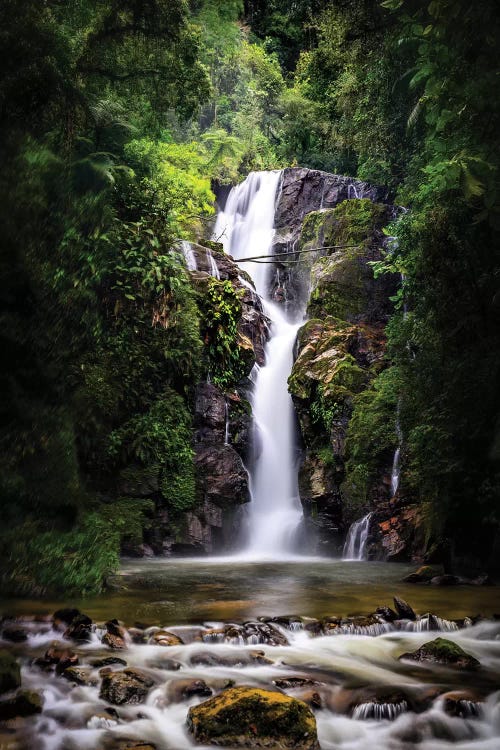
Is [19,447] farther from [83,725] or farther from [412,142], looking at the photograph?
[412,142]

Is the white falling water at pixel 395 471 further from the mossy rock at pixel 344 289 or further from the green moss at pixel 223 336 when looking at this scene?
the mossy rock at pixel 344 289

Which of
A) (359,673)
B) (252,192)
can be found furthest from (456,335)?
(252,192)

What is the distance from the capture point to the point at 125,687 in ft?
15.9

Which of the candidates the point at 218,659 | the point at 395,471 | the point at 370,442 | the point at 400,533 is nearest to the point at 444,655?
the point at 218,659

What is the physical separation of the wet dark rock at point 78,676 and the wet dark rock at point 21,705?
40cm

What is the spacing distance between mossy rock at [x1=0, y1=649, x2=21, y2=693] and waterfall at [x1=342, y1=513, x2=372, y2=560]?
8866 millimetres

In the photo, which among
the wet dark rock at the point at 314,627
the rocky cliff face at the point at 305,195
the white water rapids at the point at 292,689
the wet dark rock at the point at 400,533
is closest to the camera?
the white water rapids at the point at 292,689

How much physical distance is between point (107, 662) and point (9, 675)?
35.4 inches

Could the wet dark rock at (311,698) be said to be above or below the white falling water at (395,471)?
below

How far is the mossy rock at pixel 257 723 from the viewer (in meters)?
4.10

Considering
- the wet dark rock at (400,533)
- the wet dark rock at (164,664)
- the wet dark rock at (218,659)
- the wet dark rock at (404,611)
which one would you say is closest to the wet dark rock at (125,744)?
the wet dark rock at (164,664)

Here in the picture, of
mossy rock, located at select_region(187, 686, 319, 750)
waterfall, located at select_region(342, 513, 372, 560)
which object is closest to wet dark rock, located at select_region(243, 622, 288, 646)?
mossy rock, located at select_region(187, 686, 319, 750)

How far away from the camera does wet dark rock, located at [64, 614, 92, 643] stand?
5801mm

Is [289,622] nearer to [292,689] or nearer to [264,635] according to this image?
[264,635]
